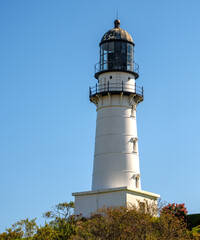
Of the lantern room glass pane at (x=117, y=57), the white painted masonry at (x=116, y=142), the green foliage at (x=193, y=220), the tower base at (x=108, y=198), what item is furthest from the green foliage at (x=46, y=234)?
the lantern room glass pane at (x=117, y=57)

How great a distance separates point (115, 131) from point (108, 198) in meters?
5.31

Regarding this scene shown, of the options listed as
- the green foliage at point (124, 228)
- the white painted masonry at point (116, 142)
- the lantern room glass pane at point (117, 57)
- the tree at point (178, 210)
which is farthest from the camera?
the lantern room glass pane at point (117, 57)

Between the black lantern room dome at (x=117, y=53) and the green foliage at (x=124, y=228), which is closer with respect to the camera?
the green foliage at (x=124, y=228)

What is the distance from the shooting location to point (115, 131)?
1503 inches

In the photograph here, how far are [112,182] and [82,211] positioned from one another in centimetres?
308

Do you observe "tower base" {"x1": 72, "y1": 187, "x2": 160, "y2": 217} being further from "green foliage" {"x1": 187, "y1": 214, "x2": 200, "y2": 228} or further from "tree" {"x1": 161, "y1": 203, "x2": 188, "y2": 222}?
"green foliage" {"x1": 187, "y1": 214, "x2": 200, "y2": 228}

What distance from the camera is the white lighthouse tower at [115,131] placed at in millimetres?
36469

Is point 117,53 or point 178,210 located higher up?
point 117,53

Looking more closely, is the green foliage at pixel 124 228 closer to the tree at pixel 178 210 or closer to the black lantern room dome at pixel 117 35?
the tree at pixel 178 210

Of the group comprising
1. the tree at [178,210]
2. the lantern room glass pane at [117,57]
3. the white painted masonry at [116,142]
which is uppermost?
the lantern room glass pane at [117,57]

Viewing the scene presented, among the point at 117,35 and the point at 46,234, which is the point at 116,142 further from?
the point at 46,234

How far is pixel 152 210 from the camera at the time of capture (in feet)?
99.8

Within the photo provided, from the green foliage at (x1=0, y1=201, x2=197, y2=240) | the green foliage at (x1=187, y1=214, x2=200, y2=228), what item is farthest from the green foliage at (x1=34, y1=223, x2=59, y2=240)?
the green foliage at (x1=187, y1=214, x2=200, y2=228)

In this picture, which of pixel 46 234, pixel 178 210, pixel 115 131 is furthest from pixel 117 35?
pixel 46 234
